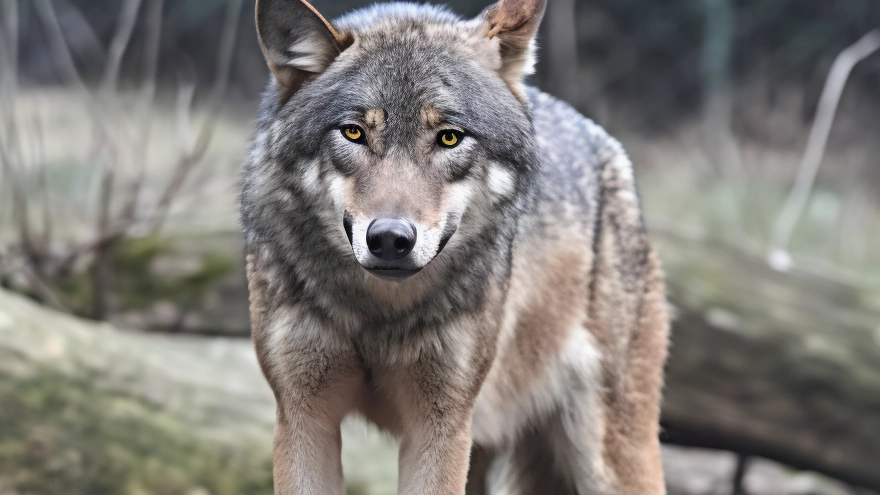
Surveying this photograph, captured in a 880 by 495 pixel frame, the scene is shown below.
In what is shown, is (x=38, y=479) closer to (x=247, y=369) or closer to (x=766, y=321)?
(x=247, y=369)

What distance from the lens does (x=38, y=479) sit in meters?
3.54

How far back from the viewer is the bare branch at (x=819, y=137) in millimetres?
7527

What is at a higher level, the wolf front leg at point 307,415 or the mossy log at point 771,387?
the wolf front leg at point 307,415

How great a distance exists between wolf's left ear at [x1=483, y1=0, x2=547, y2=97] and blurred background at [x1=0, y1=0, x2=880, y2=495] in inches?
49.9

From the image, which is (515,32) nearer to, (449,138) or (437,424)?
(449,138)

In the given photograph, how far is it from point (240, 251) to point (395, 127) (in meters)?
3.64

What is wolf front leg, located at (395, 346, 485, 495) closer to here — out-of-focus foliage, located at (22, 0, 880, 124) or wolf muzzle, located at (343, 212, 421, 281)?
wolf muzzle, located at (343, 212, 421, 281)

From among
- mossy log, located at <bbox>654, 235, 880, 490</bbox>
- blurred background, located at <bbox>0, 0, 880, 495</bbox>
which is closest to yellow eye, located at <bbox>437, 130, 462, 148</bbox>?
blurred background, located at <bbox>0, 0, 880, 495</bbox>

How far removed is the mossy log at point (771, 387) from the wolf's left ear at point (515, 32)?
3.24 metres

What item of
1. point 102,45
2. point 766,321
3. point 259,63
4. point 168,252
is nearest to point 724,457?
point 766,321

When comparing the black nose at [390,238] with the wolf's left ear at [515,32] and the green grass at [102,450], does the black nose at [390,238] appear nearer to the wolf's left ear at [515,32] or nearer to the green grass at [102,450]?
the wolf's left ear at [515,32]

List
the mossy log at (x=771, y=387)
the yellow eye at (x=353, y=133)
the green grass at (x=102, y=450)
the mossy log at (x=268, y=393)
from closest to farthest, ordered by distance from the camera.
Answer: the yellow eye at (x=353, y=133)
the green grass at (x=102, y=450)
the mossy log at (x=268, y=393)
the mossy log at (x=771, y=387)

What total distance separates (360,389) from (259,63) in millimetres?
6111

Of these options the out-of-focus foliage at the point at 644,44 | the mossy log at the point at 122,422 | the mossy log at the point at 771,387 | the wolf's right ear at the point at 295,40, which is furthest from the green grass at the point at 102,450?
the out-of-focus foliage at the point at 644,44
